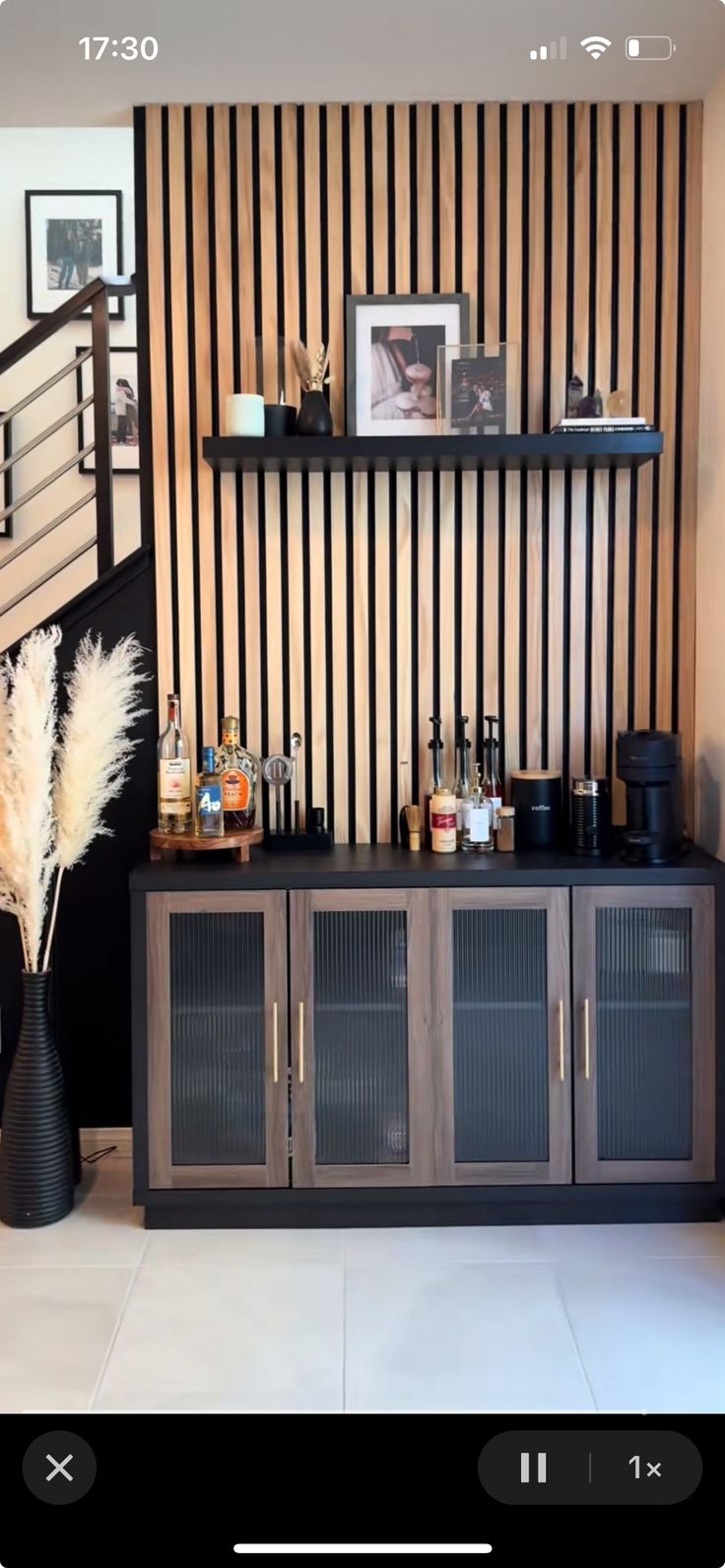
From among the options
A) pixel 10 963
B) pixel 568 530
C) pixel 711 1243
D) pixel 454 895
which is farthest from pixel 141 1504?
pixel 568 530

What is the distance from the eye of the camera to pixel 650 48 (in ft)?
5.53

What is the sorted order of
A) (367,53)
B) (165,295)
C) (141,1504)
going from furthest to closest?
(165,295)
(367,53)
(141,1504)

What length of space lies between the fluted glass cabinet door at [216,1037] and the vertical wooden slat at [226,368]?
26.7 inches

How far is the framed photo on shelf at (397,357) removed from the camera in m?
3.01

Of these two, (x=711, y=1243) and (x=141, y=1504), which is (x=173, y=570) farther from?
(x=141, y=1504)

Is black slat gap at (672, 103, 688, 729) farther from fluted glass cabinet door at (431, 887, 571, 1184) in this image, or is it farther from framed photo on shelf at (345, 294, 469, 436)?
fluted glass cabinet door at (431, 887, 571, 1184)

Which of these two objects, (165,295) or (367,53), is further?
(165,295)

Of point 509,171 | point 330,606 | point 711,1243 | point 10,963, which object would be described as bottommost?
point 711,1243

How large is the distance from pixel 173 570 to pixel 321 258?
2.79ft

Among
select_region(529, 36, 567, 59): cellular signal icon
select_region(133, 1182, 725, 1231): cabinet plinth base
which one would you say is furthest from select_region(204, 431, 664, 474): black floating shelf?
Answer: select_region(133, 1182, 725, 1231): cabinet plinth base

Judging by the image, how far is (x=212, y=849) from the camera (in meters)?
2.88

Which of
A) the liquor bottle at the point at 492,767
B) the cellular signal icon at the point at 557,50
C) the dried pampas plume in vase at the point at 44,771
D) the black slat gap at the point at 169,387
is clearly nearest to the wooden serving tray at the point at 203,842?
the dried pampas plume in vase at the point at 44,771

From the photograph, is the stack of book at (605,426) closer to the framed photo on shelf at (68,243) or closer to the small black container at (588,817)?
the small black container at (588,817)

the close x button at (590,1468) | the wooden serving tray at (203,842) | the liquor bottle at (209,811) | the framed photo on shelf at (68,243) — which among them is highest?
the framed photo on shelf at (68,243)
